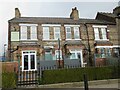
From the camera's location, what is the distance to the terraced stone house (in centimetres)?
2231

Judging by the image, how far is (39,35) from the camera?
79.3 feet

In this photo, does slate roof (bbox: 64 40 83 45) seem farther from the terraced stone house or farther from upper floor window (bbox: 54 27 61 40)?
upper floor window (bbox: 54 27 61 40)

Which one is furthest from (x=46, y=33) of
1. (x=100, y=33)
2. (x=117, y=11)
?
(x=117, y=11)

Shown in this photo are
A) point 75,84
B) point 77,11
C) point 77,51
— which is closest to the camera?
point 75,84

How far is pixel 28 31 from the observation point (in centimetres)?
2394

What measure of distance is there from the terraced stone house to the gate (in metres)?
6.12

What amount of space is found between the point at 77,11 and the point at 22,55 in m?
11.5

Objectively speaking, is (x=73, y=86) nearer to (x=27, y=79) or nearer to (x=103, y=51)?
(x=27, y=79)

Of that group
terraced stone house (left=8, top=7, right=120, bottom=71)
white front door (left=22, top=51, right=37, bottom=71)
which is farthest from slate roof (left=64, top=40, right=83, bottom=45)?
white front door (left=22, top=51, right=37, bottom=71)

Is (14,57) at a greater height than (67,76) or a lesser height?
greater

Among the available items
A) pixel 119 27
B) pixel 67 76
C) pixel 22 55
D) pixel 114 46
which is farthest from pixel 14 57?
pixel 119 27

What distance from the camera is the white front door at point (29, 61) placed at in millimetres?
21953

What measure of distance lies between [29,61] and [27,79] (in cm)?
767

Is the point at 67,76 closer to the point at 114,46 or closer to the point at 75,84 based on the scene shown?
the point at 75,84
